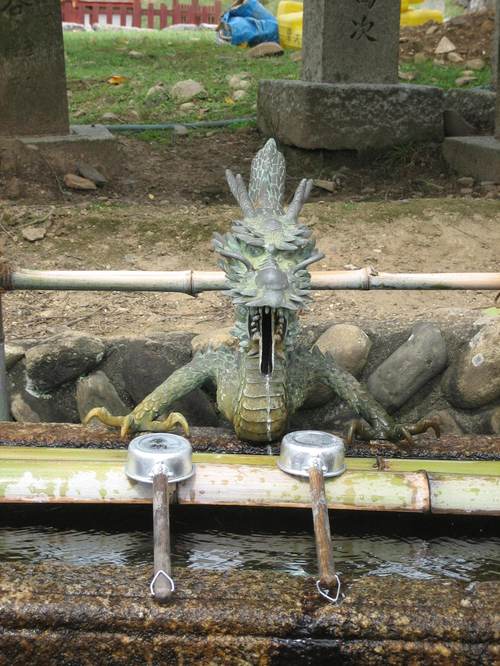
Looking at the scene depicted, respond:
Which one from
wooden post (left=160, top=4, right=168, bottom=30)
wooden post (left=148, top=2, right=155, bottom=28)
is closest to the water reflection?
wooden post (left=160, top=4, right=168, bottom=30)

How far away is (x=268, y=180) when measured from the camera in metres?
2.88

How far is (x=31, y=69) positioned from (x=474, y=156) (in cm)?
307

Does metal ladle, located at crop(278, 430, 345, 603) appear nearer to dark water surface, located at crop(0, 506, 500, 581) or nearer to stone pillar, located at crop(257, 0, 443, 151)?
dark water surface, located at crop(0, 506, 500, 581)

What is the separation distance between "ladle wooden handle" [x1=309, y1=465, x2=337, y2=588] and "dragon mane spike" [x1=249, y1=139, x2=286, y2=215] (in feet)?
3.34

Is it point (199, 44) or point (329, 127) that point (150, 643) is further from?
point (199, 44)

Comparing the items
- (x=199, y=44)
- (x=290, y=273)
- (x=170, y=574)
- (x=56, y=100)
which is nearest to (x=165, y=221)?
(x=56, y=100)

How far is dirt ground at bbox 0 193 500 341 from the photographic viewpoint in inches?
152

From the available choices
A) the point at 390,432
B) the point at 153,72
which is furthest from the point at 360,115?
the point at 390,432

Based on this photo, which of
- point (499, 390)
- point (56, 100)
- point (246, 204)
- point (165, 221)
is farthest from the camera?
point (56, 100)

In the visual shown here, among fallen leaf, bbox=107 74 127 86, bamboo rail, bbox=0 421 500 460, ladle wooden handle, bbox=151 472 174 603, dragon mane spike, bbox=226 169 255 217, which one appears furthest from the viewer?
fallen leaf, bbox=107 74 127 86

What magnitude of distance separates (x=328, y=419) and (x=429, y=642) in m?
1.51

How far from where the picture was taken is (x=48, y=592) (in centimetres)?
170

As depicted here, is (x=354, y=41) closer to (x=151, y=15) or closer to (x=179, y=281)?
(x=179, y=281)

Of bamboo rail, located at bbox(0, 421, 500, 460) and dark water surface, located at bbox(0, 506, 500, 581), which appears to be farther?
bamboo rail, located at bbox(0, 421, 500, 460)
